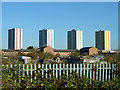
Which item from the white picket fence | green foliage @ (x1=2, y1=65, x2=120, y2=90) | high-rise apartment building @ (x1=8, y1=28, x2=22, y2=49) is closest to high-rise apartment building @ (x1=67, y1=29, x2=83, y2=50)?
high-rise apartment building @ (x1=8, y1=28, x2=22, y2=49)

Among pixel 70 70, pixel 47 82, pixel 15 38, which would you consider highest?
pixel 15 38

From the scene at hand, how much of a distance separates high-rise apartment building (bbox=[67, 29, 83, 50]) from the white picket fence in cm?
1223

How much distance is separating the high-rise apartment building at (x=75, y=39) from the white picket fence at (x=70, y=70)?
12232 millimetres

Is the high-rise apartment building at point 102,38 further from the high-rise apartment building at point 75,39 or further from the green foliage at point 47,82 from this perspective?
the green foliage at point 47,82

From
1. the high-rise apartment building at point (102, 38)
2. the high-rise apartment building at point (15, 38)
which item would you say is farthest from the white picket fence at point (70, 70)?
the high-rise apartment building at point (15, 38)

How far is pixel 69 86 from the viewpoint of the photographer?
15.4 ft

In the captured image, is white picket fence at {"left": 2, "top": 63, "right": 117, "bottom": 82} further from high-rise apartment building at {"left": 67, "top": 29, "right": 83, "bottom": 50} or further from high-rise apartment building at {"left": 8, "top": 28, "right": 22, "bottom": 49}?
high-rise apartment building at {"left": 8, "top": 28, "right": 22, "bottom": 49}

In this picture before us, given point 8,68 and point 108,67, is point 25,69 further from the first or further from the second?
point 108,67

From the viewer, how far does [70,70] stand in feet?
15.9

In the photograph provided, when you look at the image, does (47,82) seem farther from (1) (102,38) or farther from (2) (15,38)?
(2) (15,38)

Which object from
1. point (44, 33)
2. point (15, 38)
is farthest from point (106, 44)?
point (15, 38)

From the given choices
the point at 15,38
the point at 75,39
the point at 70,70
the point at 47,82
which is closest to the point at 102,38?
the point at 75,39

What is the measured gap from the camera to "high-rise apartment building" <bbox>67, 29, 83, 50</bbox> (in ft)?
57.9

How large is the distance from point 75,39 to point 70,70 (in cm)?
1276
